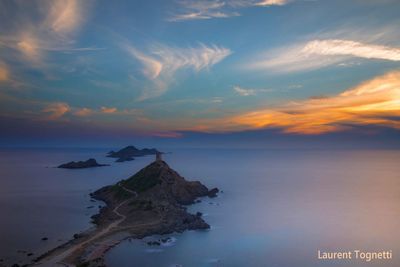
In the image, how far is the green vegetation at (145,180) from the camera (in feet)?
390

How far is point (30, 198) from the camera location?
5468 inches

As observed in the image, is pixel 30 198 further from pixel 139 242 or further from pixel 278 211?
pixel 278 211

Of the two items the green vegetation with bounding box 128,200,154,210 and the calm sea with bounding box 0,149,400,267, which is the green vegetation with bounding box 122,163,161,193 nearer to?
the green vegetation with bounding box 128,200,154,210

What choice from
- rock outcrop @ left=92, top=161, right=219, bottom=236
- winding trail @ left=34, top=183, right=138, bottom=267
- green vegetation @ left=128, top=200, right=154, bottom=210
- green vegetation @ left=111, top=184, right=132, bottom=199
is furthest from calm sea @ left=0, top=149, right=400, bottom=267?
green vegetation @ left=128, top=200, right=154, bottom=210

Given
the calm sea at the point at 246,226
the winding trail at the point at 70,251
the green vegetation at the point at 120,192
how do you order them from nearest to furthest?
the winding trail at the point at 70,251, the calm sea at the point at 246,226, the green vegetation at the point at 120,192

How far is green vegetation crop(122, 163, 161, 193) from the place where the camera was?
119 metres

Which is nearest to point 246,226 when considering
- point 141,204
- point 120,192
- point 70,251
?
point 141,204

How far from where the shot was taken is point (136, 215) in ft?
305

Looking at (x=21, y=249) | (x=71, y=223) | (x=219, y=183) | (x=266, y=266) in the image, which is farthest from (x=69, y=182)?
(x=266, y=266)

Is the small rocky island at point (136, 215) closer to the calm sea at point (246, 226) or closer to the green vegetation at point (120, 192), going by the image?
the green vegetation at point (120, 192)

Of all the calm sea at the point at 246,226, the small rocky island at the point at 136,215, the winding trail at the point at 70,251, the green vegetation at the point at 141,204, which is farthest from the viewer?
the green vegetation at the point at 141,204

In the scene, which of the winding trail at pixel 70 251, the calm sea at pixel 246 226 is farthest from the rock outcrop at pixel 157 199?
the calm sea at pixel 246 226

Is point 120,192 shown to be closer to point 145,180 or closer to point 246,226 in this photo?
point 145,180

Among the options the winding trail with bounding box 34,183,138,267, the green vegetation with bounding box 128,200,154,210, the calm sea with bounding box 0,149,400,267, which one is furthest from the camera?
the green vegetation with bounding box 128,200,154,210
